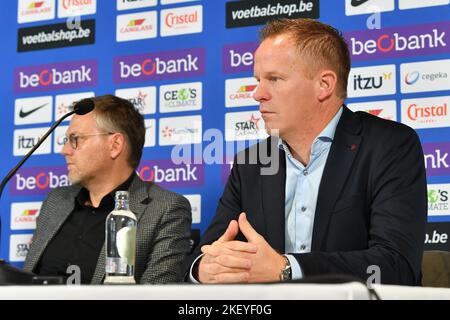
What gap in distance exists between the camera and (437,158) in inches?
103

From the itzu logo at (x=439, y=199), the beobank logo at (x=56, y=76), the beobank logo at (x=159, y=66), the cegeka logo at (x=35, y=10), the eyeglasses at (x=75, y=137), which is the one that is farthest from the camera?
the cegeka logo at (x=35, y=10)

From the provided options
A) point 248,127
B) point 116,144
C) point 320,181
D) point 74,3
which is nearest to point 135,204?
point 116,144

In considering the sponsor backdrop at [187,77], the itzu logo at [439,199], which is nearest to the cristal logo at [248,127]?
the sponsor backdrop at [187,77]

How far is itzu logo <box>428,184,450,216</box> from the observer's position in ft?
8.50

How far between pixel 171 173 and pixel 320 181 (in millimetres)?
1274

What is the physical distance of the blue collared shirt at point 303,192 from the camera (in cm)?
199

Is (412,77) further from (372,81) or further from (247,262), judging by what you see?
(247,262)

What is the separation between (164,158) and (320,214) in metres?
1.37

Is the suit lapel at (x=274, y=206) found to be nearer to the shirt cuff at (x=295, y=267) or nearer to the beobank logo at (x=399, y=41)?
the shirt cuff at (x=295, y=267)

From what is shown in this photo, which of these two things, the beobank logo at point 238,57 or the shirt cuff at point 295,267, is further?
the beobank logo at point 238,57

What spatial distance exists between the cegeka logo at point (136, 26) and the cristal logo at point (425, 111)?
1.31 meters

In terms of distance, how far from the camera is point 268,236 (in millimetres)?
2004
